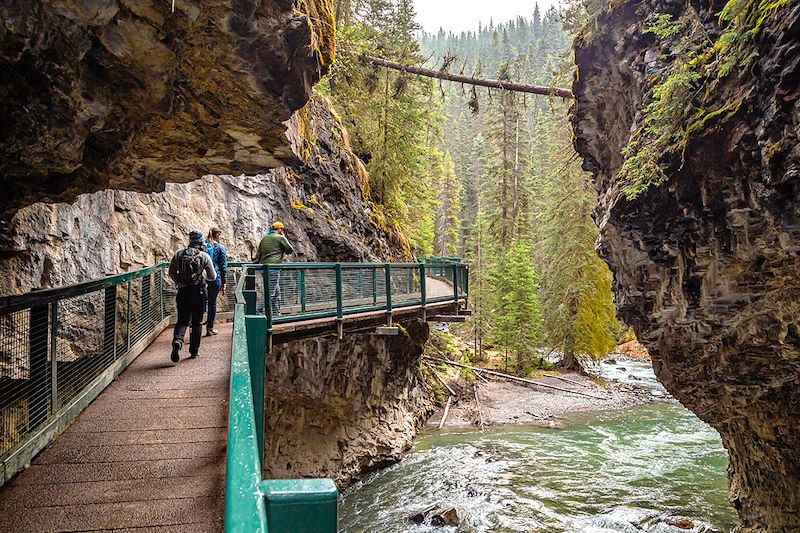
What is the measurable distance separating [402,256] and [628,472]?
11.8 m

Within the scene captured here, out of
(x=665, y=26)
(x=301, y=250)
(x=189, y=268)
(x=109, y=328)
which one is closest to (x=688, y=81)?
(x=665, y=26)

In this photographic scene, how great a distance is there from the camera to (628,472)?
45.3 feet

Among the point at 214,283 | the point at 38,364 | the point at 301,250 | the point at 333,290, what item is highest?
→ the point at 301,250

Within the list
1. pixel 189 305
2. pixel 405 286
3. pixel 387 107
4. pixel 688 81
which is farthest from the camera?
pixel 387 107

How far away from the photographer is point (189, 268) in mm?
6590

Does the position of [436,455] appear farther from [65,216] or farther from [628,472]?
[65,216]

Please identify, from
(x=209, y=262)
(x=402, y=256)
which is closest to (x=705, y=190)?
(x=209, y=262)

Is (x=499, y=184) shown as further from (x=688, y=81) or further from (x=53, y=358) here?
(x=53, y=358)

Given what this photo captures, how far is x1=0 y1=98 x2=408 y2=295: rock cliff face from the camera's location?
715cm

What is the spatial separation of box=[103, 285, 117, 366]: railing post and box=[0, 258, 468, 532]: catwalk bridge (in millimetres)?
16

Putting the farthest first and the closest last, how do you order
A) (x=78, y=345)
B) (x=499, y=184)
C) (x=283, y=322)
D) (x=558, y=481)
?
(x=499, y=184), (x=558, y=481), (x=283, y=322), (x=78, y=345)

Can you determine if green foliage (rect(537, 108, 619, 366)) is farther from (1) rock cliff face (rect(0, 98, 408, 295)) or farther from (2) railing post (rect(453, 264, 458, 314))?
(2) railing post (rect(453, 264, 458, 314))

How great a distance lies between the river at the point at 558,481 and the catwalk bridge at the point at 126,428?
7.30 metres

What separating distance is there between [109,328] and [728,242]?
10050 millimetres
